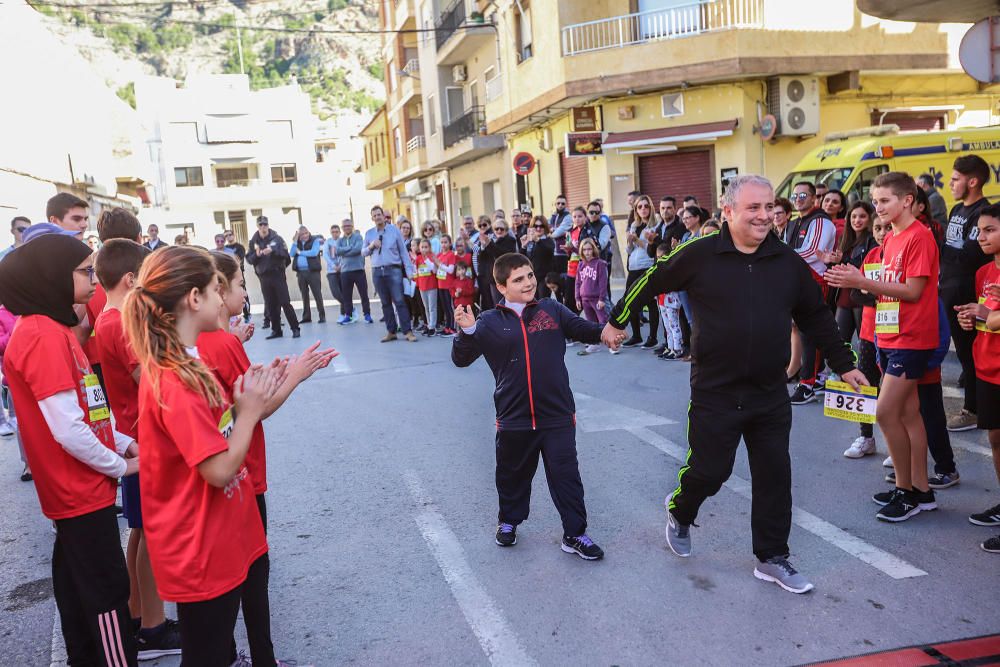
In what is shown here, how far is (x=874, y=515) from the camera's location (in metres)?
4.95

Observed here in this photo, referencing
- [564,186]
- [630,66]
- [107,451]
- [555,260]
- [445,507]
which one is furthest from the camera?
[564,186]

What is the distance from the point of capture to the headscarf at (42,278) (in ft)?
10.7

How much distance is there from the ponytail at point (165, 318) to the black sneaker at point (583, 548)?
2.42 metres

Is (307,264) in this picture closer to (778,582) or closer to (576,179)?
(576,179)

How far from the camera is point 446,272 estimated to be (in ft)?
47.8

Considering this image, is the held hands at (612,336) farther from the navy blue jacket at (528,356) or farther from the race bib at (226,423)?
the race bib at (226,423)

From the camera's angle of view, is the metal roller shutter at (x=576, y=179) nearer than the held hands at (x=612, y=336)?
No

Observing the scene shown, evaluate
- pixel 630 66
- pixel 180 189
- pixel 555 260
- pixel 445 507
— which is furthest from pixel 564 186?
pixel 180 189

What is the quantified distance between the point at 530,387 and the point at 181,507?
2.28 meters

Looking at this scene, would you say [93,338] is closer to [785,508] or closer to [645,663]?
[645,663]

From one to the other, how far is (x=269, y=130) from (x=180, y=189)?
7714 millimetres

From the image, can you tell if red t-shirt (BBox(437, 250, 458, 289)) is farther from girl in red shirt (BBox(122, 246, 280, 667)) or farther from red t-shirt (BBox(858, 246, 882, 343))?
girl in red shirt (BBox(122, 246, 280, 667))

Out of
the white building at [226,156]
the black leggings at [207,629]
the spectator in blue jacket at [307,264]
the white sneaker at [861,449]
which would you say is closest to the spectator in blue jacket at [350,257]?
the spectator in blue jacket at [307,264]

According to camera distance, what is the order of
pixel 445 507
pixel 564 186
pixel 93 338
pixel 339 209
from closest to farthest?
1. pixel 93 338
2. pixel 445 507
3. pixel 564 186
4. pixel 339 209
